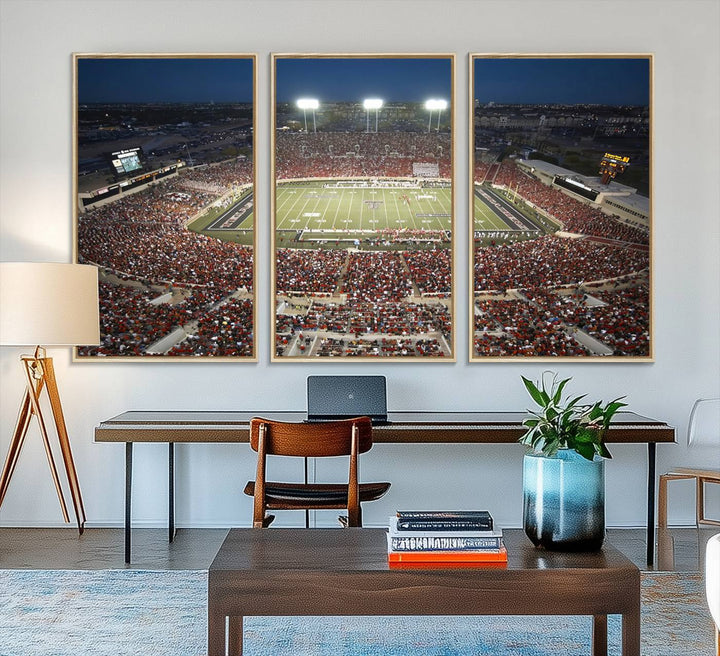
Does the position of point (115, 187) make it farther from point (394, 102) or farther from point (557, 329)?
point (557, 329)

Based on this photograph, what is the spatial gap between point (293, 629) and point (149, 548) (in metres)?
1.51

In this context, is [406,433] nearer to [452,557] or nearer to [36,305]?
[452,557]

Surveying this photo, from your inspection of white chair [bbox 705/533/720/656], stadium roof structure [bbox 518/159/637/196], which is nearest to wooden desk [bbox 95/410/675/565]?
→ stadium roof structure [bbox 518/159/637/196]

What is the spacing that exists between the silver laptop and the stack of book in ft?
6.06

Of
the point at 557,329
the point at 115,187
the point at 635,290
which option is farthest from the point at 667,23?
the point at 115,187

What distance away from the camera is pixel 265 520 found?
3.28 m

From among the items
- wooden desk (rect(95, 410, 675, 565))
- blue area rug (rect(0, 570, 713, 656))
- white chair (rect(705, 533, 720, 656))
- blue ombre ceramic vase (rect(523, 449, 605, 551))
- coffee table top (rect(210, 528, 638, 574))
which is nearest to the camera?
white chair (rect(705, 533, 720, 656))

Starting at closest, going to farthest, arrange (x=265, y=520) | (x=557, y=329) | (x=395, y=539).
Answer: (x=395, y=539), (x=265, y=520), (x=557, y=329)

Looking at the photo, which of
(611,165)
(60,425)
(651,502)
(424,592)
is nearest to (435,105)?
(611,165)

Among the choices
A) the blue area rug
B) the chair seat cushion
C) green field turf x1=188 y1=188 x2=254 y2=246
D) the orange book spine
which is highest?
green field turf x1=188 y1=188 x2=254 y2=246

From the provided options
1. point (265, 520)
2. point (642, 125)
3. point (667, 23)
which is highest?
point (667, 23)

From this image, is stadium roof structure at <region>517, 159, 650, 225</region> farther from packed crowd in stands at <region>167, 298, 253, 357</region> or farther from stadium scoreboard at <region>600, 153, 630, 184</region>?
packed crowd in stands at <region>167, 298, 253, 357</region>

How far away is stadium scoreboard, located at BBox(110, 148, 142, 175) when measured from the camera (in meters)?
4.71

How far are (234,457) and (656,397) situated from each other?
2.35 metres
